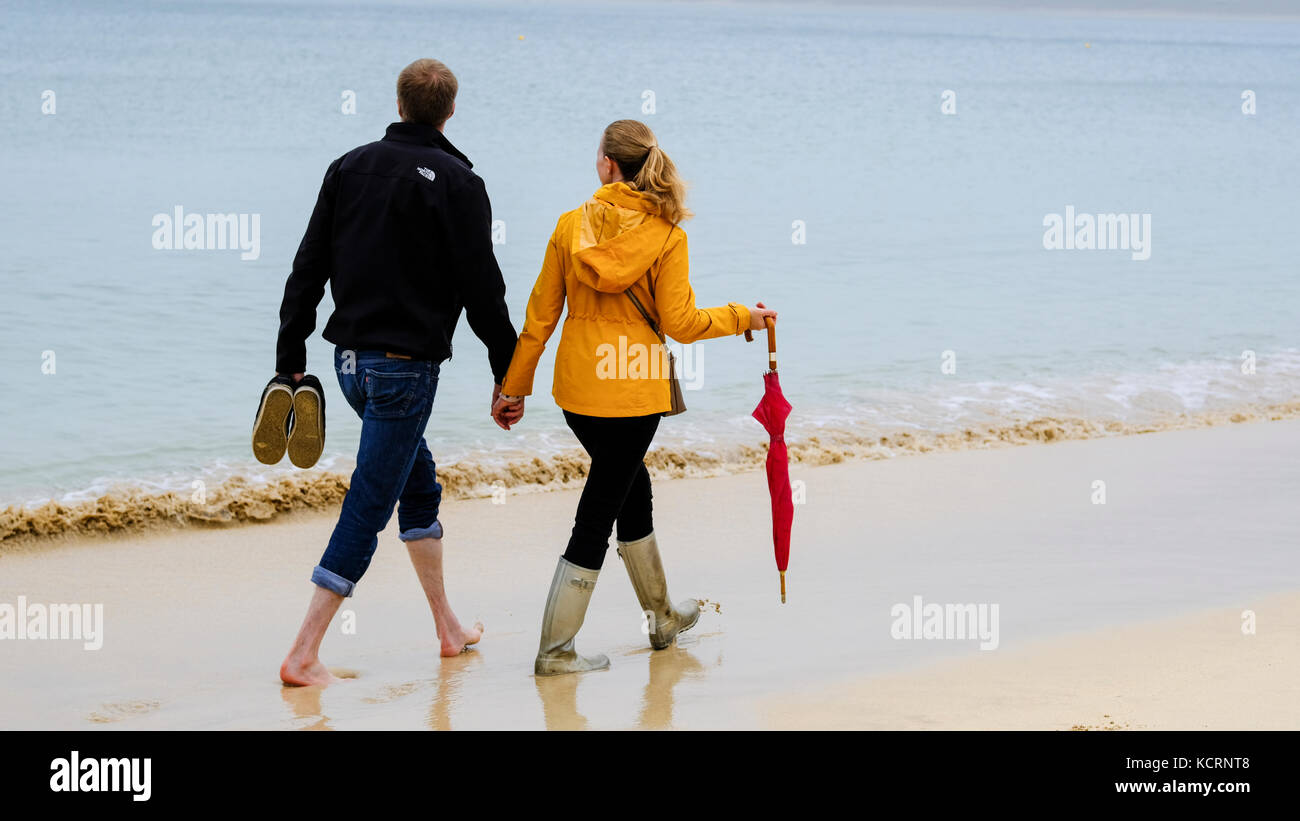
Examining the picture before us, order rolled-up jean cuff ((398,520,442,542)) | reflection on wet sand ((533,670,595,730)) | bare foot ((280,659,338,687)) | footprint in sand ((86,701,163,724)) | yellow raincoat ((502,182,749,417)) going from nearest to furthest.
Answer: reflection on wet sand ((533,670,595,730)) < footprint in sand ((86,701,163,724)) < yellow raincoat ((502,182,749,417)) < bare foot ((280,659,338,687)) < rolled-up jean cuff ((398,520,442,542))

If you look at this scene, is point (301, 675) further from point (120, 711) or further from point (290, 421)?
point (290, 421)

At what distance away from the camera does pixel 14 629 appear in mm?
4508

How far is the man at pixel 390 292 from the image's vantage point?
12.5ft

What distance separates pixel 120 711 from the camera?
3.70 meters

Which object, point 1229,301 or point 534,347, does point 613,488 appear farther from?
point 1229,301

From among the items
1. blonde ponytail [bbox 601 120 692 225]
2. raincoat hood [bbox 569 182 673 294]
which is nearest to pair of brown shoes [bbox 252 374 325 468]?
raincoat hood [bbox 569 182 673 294]

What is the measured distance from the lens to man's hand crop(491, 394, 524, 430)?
398cm

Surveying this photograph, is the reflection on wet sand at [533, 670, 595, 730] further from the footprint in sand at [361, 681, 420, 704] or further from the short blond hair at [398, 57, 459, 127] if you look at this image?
the short blond hair at [398, 57, 459, 127]

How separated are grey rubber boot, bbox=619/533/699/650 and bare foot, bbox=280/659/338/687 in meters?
0.95

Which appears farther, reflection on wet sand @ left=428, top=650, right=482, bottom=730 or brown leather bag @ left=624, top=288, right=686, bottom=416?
brown leather bag @ left=624, top=288, right=686, bottom=416

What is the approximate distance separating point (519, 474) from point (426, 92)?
350 centimetres

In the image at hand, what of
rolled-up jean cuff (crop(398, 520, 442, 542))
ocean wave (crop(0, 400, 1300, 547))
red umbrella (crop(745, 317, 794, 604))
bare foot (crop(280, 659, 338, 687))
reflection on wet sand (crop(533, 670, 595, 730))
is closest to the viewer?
reflection on wet sand (crop(533, 670, 595, 730))

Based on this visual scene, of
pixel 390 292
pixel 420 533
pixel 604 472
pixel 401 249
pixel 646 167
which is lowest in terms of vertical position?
pixel 420 533

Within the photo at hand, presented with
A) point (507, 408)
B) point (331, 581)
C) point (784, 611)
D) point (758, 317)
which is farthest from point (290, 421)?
point (784, 611)
